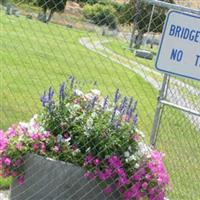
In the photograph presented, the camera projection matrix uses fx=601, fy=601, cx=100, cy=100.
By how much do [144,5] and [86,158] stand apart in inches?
65.6

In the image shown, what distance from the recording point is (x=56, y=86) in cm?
1471

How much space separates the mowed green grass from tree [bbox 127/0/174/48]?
19.9 inches

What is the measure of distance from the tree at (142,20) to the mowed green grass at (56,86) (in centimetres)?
50

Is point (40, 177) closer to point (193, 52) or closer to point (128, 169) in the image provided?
point (128, 169)

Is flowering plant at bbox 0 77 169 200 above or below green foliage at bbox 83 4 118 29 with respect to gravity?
below

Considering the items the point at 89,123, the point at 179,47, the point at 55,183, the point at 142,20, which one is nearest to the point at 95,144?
the point at 89,123

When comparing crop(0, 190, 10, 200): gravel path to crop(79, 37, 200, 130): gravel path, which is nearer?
crop(0, 190, 10, 200): gravel path

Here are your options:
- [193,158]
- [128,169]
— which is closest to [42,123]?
[128,169]

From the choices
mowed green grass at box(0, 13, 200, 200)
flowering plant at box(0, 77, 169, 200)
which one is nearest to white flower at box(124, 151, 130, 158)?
flowering plant at box(0, 77, 169, 200)

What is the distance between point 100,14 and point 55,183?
5.33ft

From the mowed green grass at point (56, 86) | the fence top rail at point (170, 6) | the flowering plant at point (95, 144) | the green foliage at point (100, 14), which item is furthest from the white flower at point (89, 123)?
the fence top rail at point (170, 6)

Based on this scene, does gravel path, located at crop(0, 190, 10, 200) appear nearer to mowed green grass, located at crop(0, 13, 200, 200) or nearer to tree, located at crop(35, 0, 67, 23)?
mowed green grass, located at crop(0, 13, 200, 200)

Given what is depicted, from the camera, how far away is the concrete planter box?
17.5 ft

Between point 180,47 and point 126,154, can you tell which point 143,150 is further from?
point 180,47
